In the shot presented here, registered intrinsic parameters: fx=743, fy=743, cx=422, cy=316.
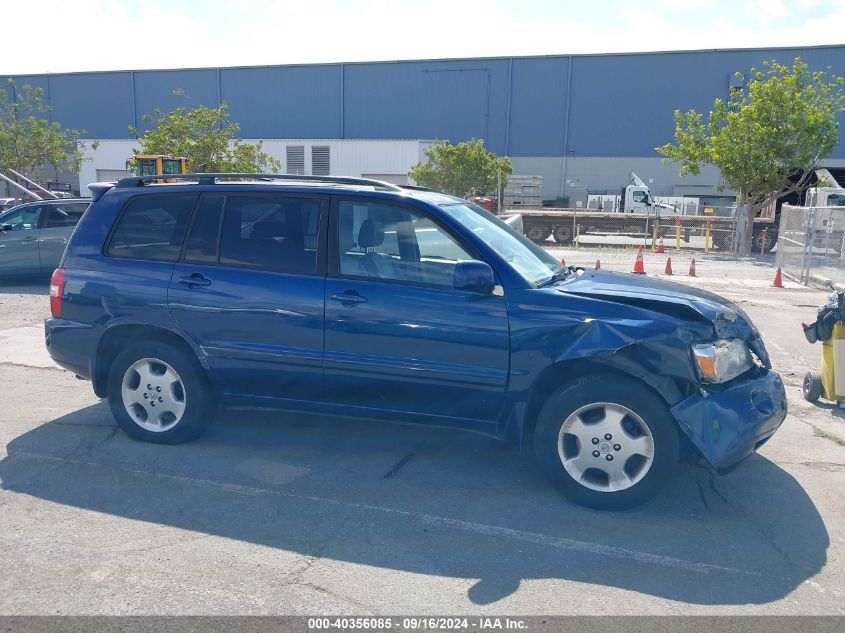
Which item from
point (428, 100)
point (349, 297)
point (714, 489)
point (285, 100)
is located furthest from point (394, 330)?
point (285, 100)

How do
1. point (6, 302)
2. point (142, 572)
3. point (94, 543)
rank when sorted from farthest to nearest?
point (6, 302)
point (94, 543)
point (142, 572)

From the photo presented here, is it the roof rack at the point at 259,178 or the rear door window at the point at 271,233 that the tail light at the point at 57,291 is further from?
the rear door window at the point at 271,233

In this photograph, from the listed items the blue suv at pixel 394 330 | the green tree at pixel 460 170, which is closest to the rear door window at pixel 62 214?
the blue suv at pixel 394 330

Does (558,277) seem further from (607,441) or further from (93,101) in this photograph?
(93,101)

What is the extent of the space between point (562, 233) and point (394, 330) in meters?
25.9

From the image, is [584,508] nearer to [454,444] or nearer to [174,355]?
[454,444]

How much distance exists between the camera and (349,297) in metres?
4.70

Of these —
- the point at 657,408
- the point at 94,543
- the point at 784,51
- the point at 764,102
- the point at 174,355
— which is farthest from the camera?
the point at 784,51

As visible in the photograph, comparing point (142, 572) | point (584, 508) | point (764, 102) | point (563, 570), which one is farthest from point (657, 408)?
point (764, 102)

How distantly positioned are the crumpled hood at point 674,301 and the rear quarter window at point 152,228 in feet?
8.83

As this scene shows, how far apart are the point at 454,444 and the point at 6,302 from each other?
9845mm

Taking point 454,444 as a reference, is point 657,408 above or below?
above

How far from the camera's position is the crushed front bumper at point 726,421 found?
4.11 m

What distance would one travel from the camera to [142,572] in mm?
3613
